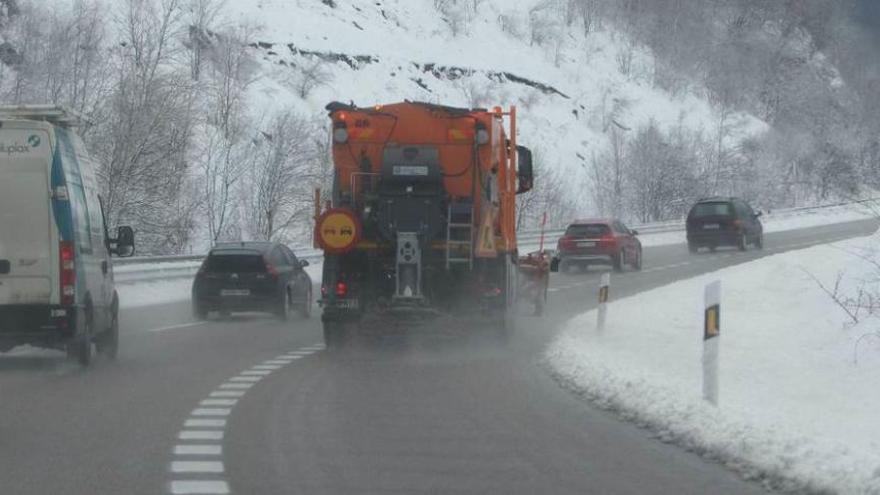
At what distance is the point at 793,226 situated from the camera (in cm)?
7244

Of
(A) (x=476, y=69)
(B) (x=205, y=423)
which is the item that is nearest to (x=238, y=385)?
(B) (x=205, y=423)

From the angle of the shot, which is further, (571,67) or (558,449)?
(571,67)

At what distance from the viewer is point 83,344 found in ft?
57.5

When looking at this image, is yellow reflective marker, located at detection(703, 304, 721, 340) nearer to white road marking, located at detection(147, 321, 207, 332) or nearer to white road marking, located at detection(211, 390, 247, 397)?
white road marking, located at detection(211, 390, 247, 397)

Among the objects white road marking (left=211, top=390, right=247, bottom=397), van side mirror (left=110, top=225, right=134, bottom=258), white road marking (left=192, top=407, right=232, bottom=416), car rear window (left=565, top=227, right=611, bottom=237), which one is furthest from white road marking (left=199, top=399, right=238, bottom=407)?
car rear window (left=565, top=227, right=611, bottom=237)

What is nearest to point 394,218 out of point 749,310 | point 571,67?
point 749,310

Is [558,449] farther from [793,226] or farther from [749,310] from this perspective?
[793,226]

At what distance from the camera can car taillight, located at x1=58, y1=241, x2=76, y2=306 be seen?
653 inches

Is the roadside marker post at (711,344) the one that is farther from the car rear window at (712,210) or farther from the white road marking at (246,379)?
the car rear window at (712,210)

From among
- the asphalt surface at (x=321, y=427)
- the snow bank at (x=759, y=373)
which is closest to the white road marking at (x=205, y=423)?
the asphalt surface at (x=321, y=427)

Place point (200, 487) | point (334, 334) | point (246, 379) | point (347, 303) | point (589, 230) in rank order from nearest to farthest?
point (200, 487) < point (246, 379) < point (347, 303) < point (334, 334) < point (589, 230)

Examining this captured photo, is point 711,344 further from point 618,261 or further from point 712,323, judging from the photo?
point 618,261

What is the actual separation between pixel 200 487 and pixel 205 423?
128 inches

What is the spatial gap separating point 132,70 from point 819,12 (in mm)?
116214
